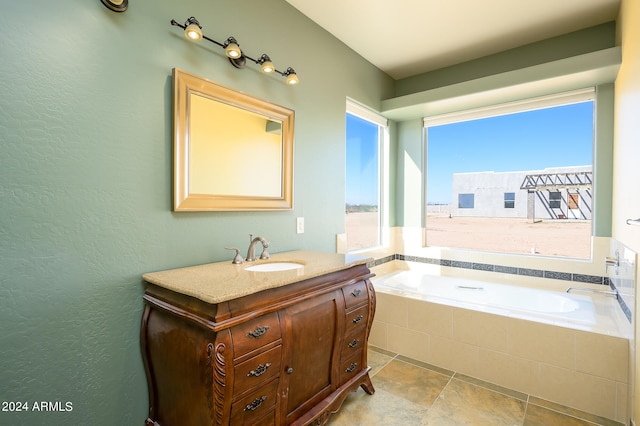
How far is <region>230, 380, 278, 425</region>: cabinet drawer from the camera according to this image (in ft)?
4.00

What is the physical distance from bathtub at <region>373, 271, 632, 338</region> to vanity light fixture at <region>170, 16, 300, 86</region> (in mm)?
1865

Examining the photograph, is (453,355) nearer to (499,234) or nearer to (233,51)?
(499,234)

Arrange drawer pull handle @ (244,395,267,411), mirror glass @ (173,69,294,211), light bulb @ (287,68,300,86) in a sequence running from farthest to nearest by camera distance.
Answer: light bulb @ (287,68,300,86), mirror glass @ (173,69,294,211), drawer pull handle @ (244,395,267,411)

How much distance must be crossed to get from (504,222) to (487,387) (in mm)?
1616

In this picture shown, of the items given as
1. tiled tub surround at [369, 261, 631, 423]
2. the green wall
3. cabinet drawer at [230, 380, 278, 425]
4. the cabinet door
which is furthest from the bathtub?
the green wall

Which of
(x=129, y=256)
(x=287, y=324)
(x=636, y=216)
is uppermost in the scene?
(x=636, y=216)

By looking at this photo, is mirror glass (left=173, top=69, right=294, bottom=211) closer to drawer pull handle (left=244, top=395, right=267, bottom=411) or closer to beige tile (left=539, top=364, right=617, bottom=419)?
drawer pull handle (left=244, top=395, right=267, bottom=411)

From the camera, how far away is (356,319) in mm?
1845

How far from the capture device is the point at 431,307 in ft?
7.90

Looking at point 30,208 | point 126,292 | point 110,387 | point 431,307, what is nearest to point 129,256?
point 126,292

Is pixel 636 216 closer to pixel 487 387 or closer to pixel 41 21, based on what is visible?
pixel 487 387

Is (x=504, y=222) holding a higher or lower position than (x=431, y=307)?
higher

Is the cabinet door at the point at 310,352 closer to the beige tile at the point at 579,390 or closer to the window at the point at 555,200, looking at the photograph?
the beige tile at the point at 579,390

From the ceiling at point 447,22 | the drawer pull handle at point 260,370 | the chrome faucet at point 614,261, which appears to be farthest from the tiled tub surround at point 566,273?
the drawer pull handle at point 260,370
